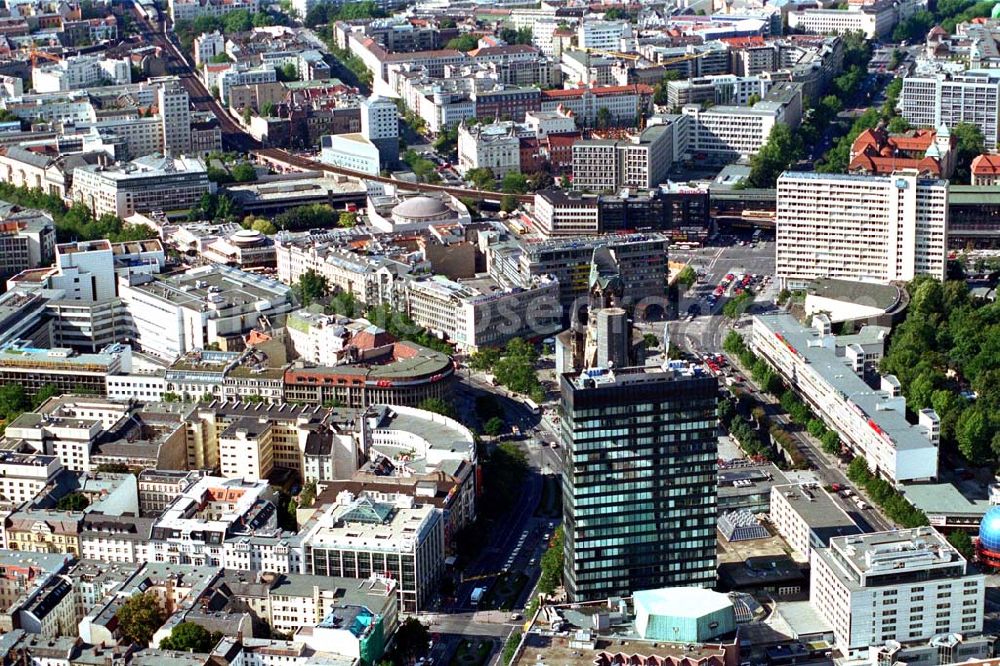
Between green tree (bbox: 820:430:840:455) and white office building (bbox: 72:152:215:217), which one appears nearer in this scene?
green tree (bbox: 820:430:840:455)

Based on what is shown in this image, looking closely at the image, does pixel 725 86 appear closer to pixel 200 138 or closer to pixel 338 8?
pixel 200 138

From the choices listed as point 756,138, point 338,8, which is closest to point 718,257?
point 756,138

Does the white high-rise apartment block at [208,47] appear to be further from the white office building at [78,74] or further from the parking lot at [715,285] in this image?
the parking lot at [715,285]

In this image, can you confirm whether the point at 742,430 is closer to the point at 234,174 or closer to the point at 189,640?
the point at 189,640

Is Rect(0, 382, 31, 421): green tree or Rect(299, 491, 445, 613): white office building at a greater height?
Rect(0, 382, 31, 421): green tree

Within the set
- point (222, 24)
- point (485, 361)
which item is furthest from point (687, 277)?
point (222, 24)

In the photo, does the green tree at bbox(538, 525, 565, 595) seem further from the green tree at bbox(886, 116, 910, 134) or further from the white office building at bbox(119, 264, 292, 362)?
the green tree at bbox(886, 116, 910, 134)

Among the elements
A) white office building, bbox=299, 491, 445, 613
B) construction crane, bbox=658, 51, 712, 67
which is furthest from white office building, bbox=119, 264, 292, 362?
construction crane, bbox=658, 51, 712, 67
